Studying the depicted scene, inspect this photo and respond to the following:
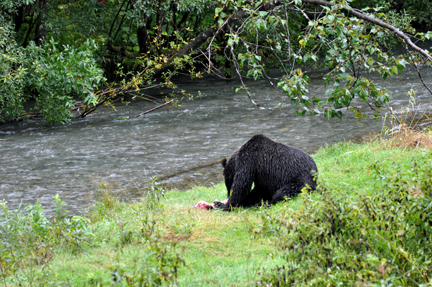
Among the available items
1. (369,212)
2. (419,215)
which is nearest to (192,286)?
(369,212)

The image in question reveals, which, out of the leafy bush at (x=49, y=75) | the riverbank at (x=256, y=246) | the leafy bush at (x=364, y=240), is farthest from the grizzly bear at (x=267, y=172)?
the leafy bush at (x=49, y=75)

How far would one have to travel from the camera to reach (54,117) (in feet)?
48.4

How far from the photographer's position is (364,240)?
394cm

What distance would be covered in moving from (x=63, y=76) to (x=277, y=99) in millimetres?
8203

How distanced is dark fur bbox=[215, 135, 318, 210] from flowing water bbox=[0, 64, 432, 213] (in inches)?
97.9

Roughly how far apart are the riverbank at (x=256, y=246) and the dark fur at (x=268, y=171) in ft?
1.16

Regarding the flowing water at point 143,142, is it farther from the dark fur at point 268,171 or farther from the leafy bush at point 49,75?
the dark fur at point 268,171

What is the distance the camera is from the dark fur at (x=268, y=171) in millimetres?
6680

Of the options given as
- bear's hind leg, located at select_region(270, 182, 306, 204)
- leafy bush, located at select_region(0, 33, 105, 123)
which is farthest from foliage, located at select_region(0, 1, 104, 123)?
bear's hind leg, located at select_region(270, 182, 306, 204)

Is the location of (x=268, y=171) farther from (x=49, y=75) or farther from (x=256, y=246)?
(x=49, y=75)

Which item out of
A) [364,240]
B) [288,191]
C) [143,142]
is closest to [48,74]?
[143,142]

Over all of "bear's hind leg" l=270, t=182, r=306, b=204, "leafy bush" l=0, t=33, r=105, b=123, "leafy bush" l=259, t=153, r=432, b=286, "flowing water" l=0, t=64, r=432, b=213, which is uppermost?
"leafy bush" l=0, t=33, r=105, b=123

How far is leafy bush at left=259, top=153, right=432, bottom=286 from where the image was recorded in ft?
11.5

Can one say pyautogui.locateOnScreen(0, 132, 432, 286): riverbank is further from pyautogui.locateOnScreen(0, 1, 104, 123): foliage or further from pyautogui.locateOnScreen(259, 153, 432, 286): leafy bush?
pyautogui.locateOnScreen(0, 1, 104, 123): foliage
